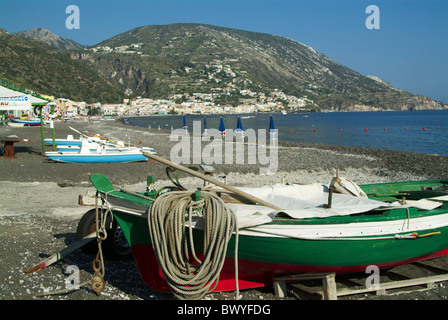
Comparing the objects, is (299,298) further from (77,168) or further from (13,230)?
(77,168)

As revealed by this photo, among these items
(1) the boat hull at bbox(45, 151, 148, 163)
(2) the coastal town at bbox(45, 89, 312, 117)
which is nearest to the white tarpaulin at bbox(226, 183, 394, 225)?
(1) the boat hull at bbox(45, 151, 148, 163)

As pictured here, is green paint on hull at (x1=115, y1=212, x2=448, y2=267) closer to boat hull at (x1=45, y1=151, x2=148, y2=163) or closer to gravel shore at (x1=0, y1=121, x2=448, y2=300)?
gravel shore at (x1=0, y1=121, x2=448, y2=300)

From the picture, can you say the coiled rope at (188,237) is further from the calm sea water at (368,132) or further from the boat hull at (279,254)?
the calm sea water at (368,132)

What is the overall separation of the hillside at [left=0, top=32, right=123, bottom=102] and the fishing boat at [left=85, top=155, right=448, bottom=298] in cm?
8413

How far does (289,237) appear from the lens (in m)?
4.42

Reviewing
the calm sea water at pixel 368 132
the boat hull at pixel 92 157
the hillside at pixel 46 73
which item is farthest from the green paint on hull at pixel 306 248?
the hillside at pixel 46 73

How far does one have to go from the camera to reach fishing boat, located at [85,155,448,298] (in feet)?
14.5

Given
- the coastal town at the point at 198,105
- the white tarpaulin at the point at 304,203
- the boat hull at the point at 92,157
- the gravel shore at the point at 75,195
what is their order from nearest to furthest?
the white tarpaulin at the point at 304,203 → the gravel shore at the point at 75,195 → the boat hull at the point at 92,157 → the coastal town at the point at 198,105

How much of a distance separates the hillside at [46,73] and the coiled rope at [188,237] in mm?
84604

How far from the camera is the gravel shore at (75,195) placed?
4996mm

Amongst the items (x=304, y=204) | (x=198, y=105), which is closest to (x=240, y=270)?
(x=304, y=204)
